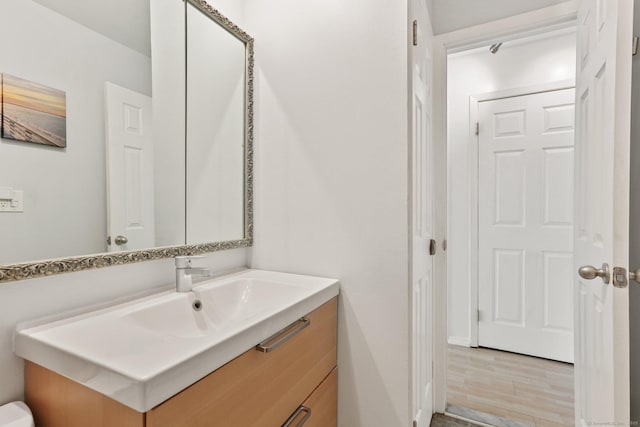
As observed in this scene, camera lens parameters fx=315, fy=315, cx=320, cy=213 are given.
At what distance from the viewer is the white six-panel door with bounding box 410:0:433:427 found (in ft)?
4.16

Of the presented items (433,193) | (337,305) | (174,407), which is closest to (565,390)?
(433,193)

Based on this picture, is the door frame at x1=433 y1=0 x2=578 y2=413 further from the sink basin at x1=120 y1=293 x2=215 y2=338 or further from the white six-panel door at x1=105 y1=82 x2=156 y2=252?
the white six-panel door at x1=105 y1=82 x2=156 y2=252

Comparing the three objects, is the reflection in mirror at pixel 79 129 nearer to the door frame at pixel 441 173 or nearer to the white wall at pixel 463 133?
the door frame at pixel 441 173

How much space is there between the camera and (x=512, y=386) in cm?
202

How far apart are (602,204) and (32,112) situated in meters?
1.72

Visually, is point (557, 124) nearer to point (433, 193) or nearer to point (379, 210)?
point (433, 193)

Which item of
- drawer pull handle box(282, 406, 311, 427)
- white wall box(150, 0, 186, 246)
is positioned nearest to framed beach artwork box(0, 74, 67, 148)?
white wall box(150, 0, 186, 246)

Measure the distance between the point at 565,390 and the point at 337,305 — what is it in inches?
69.7

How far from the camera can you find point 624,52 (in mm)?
873

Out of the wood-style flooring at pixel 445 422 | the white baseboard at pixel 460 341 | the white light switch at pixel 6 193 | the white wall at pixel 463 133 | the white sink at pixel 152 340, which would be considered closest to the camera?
the white sink at pixel 152 340

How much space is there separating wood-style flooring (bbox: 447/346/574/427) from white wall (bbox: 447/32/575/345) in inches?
12.9

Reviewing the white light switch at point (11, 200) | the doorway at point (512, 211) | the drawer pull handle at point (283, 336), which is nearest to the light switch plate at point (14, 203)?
the white light switch at point (11, 200)

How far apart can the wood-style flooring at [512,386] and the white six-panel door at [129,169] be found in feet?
6.34

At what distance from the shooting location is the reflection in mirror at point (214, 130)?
1.27m
